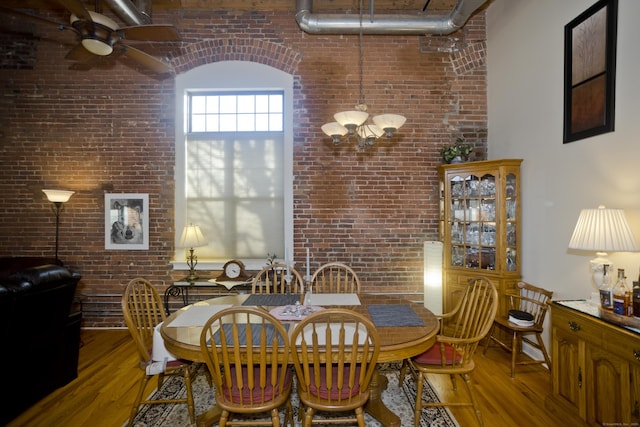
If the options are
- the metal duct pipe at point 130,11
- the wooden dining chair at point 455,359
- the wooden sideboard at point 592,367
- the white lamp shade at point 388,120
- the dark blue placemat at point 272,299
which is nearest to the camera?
the wooden sideboard at point 592,367

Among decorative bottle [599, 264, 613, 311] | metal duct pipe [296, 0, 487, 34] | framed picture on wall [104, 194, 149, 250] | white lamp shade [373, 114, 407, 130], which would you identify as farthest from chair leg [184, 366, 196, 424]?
metal duct pipe [296, 0, 487, 34]

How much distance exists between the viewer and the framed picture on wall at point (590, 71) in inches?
92.7

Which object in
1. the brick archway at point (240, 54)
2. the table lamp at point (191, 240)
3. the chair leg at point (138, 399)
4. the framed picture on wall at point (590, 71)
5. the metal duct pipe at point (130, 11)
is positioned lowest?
the chair leg at point (138, 399)

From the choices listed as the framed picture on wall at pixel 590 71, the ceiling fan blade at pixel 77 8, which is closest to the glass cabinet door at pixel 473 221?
the framed picture on wall at pixel 590 71

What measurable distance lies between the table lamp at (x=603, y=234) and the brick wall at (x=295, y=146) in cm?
196

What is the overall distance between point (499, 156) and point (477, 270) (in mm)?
1427

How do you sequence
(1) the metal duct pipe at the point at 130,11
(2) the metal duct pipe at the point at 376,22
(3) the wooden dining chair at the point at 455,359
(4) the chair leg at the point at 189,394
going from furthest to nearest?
1. (2) the metal duct pipe at the point at 376,22
2. (1) the metal duct pipe at the point at 130,11
3. (4) the chair leg at the point at 189,394
4. (3) the wooden dining chair at the point at 455,359

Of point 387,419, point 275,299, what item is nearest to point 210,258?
point 275,299

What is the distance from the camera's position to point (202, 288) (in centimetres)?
405

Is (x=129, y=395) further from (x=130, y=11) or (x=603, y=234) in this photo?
(x=130, y=11)

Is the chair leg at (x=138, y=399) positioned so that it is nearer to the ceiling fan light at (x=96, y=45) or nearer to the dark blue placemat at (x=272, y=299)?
the dark blue placemat at (x=272, y=299)

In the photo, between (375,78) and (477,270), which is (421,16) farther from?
(477,270)

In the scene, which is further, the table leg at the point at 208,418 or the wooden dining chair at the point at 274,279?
the wooden dining chair at the point at 274,279

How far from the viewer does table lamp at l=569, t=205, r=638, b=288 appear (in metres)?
2.00
